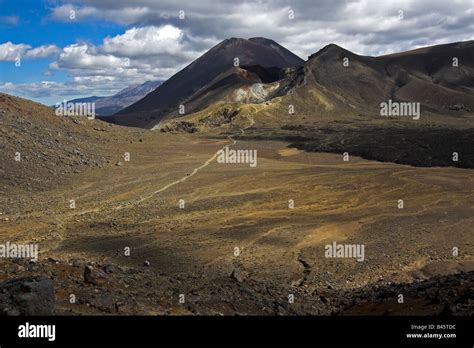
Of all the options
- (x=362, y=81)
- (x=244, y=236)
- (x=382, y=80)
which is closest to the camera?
(x=244, y=236)

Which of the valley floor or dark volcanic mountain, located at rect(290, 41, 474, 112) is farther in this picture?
dark volcanic mountain, located at rect(290, 41, 474, 112)

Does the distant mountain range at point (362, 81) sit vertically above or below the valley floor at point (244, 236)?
above

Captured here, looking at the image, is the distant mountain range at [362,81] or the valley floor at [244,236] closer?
the valley floor at [244,236]
